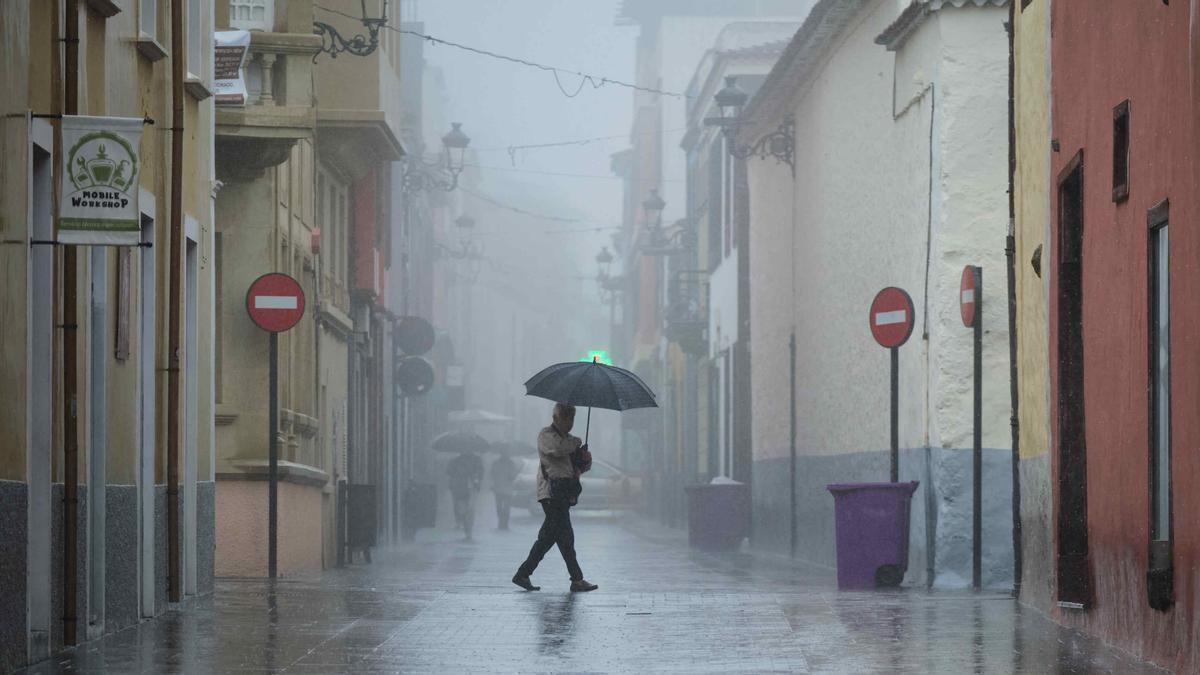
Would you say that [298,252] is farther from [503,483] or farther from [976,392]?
[503,483]

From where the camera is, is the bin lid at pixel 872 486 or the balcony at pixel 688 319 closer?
the bin lid at pixel 872 486

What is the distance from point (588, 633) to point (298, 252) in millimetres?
13405

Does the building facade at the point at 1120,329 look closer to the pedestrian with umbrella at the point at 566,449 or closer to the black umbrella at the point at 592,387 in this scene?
the black umbrella at the point at 592,387

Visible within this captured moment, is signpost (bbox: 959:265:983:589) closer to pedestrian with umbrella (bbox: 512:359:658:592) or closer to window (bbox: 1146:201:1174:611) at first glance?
pedestrian with umbrella (bbox: 512:359:658:592)

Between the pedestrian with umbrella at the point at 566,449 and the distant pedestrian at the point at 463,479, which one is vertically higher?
the pedestrian with umbrella at the point at 566,449

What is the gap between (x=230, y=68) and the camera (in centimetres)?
2175

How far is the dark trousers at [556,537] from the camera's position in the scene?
19.0 m

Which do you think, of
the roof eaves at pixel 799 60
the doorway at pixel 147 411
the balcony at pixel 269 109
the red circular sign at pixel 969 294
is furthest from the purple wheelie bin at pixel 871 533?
the roof eaves at pixel 799 60

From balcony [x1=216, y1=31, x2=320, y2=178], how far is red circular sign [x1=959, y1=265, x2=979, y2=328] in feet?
20.8

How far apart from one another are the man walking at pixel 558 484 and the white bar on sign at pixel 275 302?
3.24m

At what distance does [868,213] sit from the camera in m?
25.8

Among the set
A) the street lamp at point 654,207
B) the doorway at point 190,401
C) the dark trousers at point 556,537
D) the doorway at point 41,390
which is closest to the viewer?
the doorway at point 41,390

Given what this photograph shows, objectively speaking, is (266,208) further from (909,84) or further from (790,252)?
(790,252)

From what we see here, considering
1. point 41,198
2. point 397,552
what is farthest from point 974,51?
point 397,552
